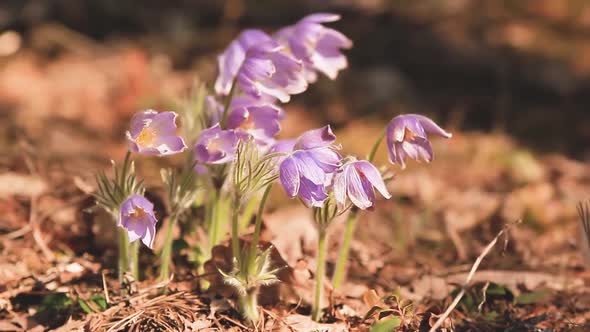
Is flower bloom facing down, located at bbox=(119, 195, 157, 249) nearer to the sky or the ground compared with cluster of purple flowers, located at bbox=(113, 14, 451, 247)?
nearer to the ground

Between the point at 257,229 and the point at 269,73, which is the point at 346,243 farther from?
the point at 269,73

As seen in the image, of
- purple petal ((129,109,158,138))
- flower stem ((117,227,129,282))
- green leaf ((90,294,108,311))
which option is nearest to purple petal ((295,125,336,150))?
purple petal ((129,109,158,138))

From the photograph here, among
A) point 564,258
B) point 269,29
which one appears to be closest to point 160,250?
point 564,258

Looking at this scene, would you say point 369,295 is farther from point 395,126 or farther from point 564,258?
point 564,258

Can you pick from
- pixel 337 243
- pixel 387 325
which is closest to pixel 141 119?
pixel 387 325

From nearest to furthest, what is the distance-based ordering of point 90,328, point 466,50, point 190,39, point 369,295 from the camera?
1. point 90,328
2. point 369,295
3. point 466,50
4. point 190,39

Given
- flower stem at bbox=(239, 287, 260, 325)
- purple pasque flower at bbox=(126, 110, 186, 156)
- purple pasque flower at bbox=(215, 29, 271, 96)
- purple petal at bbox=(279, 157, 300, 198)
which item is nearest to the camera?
purple petal at bbox=(279, 157, 300, 198)

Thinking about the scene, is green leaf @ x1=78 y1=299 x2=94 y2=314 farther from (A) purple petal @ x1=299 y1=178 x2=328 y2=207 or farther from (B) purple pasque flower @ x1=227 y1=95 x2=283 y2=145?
(A) purple petal @ x1=299 y1=178 x2=328 y2=207
